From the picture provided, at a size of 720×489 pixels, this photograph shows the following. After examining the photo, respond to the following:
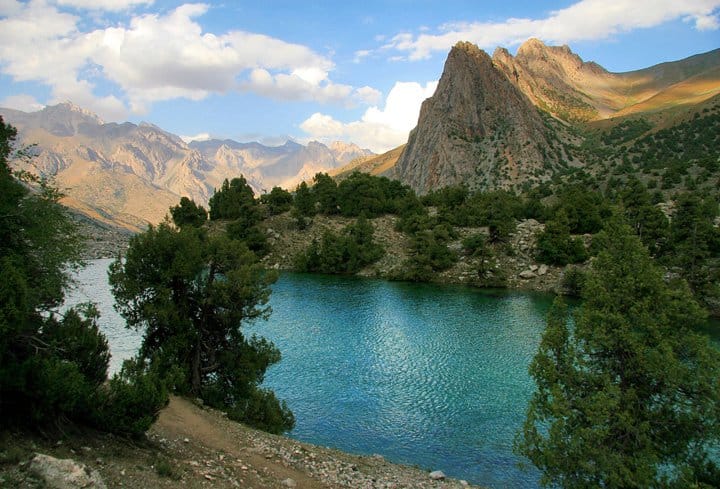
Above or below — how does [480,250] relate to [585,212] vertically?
below

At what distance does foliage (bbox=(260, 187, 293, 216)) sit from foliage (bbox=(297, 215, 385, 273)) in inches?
749

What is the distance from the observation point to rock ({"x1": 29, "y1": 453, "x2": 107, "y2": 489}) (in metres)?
10.4

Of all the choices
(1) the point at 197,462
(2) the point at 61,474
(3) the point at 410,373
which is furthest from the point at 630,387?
(3) the point at 410,373

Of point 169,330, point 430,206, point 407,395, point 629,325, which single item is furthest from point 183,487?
point 430,206

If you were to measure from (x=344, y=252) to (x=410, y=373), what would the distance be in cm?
4829

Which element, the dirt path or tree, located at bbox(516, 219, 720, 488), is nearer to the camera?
tree, located at bbox(516, 219, 720, 488)

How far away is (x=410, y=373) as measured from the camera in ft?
105

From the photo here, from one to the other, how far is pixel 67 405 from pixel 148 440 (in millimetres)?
3529

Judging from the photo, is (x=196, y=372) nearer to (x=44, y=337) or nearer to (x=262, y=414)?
(x=262, y=414)

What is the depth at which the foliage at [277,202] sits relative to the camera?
97.6 metres

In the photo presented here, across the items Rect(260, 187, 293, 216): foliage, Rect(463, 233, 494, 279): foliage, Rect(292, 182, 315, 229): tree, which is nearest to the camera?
Rect(463, 233, 494, 279): foliage

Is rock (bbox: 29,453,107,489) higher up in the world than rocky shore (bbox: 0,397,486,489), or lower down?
higher up

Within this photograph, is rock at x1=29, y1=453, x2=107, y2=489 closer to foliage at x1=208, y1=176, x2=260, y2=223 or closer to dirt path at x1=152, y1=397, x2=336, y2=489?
dirt path at x1=152, y1=397, x2=336, y2=489

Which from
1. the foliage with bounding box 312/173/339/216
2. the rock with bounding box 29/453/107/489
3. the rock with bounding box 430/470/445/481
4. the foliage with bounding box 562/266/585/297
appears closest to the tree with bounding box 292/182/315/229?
the foliage with bounding box 312/173/339/216
